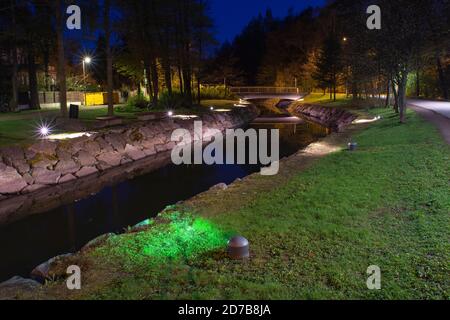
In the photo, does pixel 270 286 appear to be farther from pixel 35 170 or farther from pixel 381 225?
pixel 35 170

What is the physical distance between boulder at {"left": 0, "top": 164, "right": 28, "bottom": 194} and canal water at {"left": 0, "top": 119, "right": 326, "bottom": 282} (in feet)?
7.76

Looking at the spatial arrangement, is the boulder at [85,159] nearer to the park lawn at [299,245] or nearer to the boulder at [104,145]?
the boulder at [104,145]

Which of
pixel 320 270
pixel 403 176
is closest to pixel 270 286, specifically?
pixel 320 270

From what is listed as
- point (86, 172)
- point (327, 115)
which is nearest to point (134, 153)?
point (86, 172)

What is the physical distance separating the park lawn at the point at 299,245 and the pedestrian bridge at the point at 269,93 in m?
53.7

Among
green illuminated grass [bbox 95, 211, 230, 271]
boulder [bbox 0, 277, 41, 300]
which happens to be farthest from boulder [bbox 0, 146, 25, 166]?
boulder [bbox 0, 277, 41, 300]

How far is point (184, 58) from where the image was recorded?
3856 centimetres

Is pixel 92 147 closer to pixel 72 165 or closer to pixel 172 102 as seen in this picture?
pixel 72 165

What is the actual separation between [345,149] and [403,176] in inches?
222

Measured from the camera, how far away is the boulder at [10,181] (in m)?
14.3

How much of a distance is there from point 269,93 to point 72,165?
52.9 meters

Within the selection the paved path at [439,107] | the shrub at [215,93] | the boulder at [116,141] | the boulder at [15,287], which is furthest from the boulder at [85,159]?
the shrub at [215,93]

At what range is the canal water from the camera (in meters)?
9.70

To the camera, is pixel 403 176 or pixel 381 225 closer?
pixel 381 225
